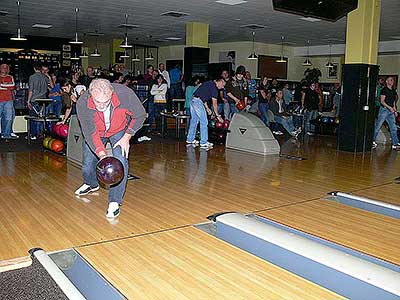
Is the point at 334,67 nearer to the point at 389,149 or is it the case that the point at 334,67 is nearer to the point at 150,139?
the point at 389,149

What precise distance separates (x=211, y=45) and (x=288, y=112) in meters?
6.84

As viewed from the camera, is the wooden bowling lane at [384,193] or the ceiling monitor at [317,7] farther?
the ceiling monitor at [317,7]

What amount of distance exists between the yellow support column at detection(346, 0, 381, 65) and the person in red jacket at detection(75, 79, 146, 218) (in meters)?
4.59

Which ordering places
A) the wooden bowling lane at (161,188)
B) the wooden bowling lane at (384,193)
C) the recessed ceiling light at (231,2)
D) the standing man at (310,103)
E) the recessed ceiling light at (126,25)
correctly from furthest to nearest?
the recessed ceiling light at (126,25), the standing man at (310,103), the recessed ceiling light at (231,2), the wooden bowling lane at (384,193), the wooden bowling lane at (161,188)

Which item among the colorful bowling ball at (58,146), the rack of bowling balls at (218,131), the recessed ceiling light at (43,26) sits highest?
the recessed ceiling light at (43,26)

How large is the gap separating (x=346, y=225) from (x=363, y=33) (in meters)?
4.23

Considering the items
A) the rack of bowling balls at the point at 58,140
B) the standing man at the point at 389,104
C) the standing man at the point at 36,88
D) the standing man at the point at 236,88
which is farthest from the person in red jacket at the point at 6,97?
the standing man at the point at 389,104

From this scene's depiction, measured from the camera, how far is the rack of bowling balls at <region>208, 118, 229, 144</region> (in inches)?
277

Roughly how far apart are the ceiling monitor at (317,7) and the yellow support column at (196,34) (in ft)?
16.9

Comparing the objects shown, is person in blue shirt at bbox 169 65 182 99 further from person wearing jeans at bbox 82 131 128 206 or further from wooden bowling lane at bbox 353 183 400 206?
person wearing jeans at bbox 82 131 128 206

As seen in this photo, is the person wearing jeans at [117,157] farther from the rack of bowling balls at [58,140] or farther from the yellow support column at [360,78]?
the yellow support column at [360,78]

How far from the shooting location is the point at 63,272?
2326mm

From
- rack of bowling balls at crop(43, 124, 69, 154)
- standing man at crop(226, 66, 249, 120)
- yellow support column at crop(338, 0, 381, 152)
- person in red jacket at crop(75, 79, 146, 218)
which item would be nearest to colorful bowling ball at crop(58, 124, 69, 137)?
rack of bowling balls at crop(43, 124, 69, 154)

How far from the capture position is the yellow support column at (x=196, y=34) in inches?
387
